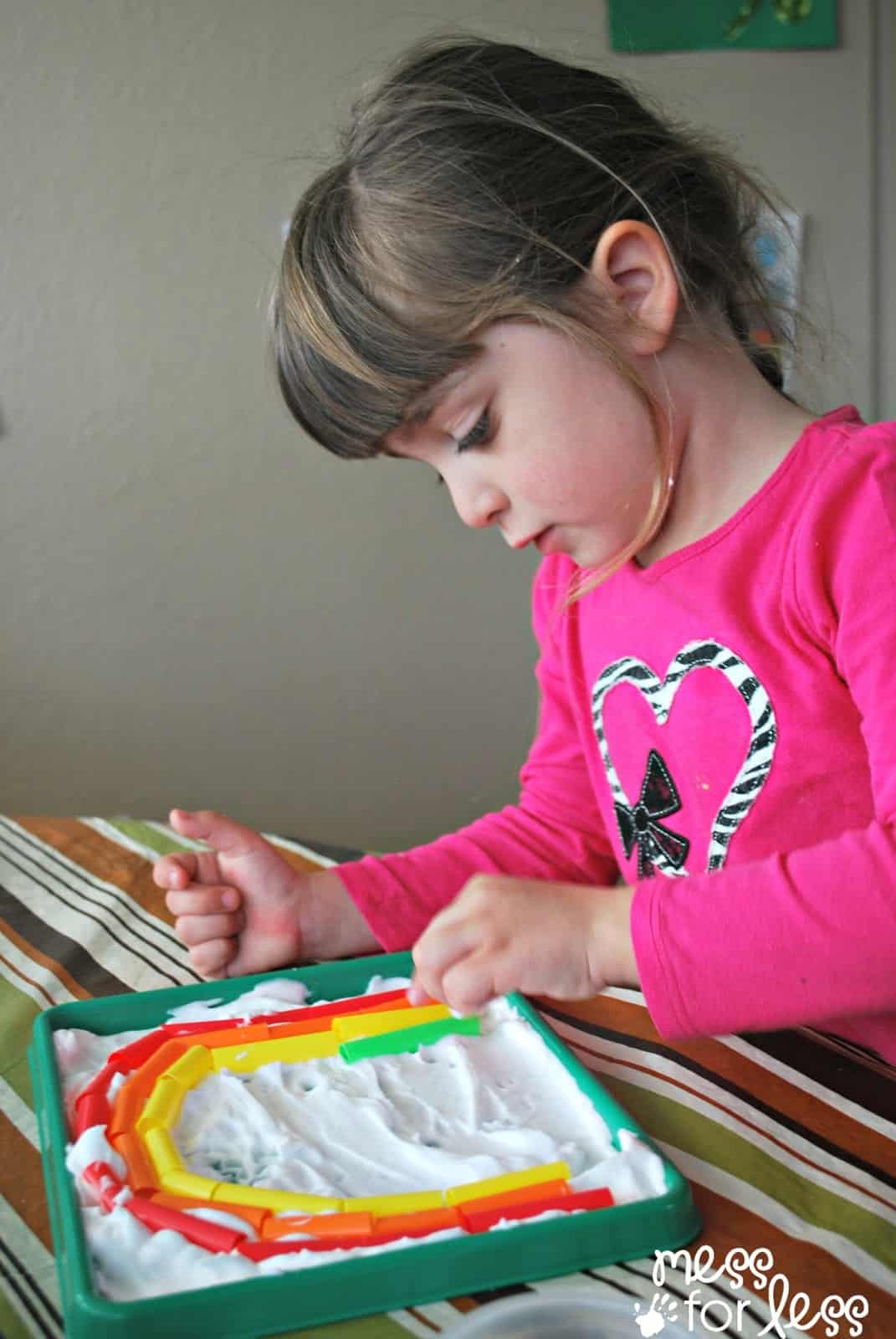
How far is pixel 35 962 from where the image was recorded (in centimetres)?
81

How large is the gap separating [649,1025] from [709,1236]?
19 cm

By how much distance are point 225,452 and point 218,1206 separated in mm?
1513

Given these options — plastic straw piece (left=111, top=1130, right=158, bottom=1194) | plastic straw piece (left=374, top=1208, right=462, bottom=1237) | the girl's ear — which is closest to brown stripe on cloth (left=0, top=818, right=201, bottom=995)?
plastic straw piece (left=111, top=1130, right=158, bottom=1194)

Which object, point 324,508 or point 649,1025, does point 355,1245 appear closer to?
point 649,1025

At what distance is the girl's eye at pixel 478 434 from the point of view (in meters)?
0.73

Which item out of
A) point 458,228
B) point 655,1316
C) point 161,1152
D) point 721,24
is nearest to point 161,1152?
point 161,1152

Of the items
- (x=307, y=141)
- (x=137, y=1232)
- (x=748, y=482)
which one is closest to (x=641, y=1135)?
(x=137, y=1232)

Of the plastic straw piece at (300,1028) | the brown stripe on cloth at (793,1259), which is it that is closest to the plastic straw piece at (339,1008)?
the plastic straw piece at (300,1028)

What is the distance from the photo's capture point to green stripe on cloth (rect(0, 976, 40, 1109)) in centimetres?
67

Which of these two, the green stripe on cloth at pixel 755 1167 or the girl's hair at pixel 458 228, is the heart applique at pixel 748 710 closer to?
the girl's hair at pixel 458 228

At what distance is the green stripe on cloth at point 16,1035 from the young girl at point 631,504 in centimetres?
10

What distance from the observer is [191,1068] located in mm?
648

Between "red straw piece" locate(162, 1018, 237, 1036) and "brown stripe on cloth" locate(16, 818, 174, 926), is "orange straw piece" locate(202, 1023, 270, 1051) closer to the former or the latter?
"red straw piece" locate(162, 1018, 237, 1036)

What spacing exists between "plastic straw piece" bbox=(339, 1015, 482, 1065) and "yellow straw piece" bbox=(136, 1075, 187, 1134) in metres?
0.08
